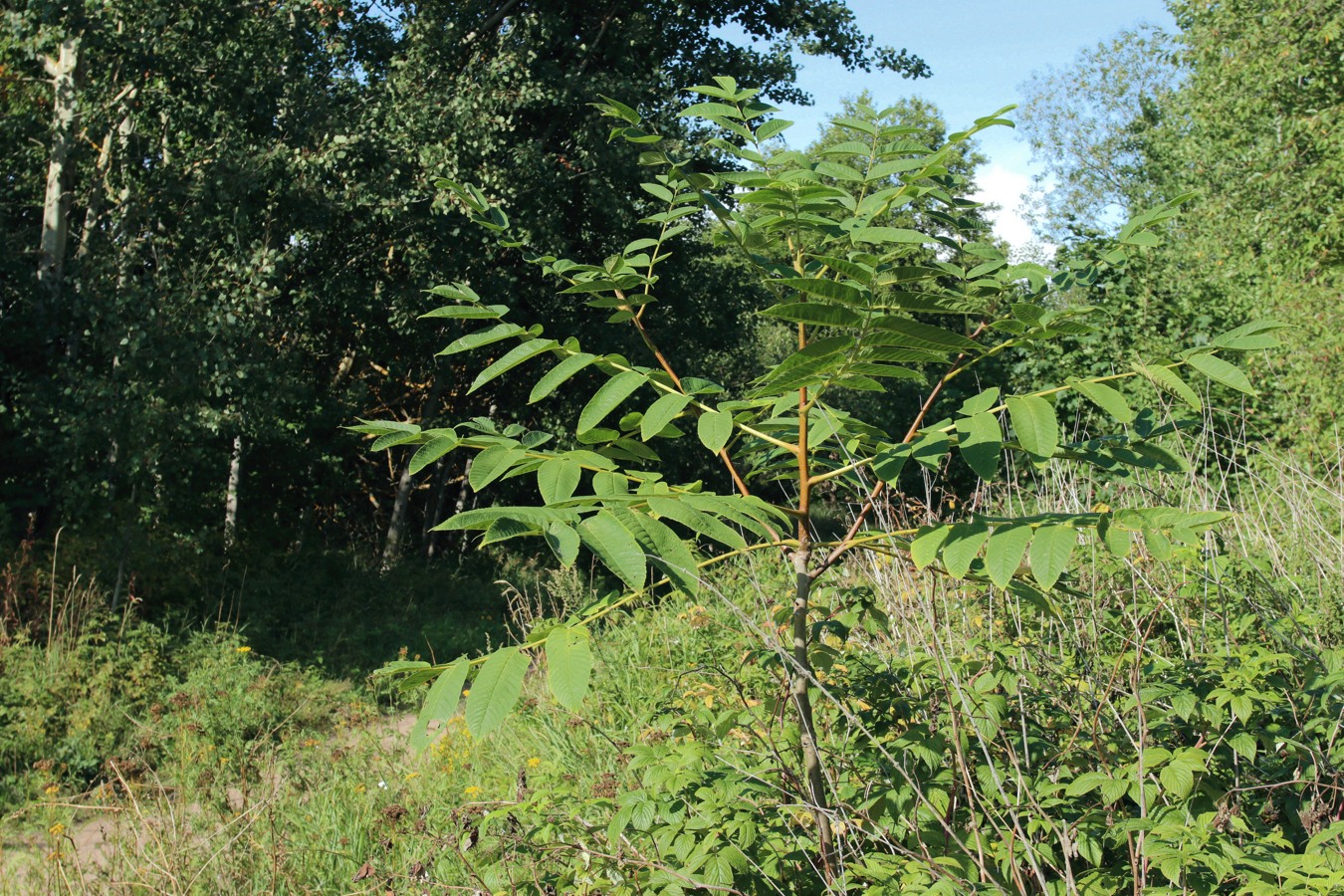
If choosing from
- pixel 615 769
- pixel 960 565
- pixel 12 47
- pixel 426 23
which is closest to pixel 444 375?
pixel 426 23

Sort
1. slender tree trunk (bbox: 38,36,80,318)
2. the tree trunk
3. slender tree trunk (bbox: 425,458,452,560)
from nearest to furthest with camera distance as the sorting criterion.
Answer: the tree trunk
slender tree trunk (bbox: 38,36,80,318)
slender tree trunk (bbox: 425,458,452,560)

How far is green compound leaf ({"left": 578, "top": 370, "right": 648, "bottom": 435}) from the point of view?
6.54 ft

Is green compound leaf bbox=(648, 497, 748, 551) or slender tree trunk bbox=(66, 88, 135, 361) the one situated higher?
slender tree trunk bbox=(66, 88, 135, 361)

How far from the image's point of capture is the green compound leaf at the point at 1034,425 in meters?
1.73

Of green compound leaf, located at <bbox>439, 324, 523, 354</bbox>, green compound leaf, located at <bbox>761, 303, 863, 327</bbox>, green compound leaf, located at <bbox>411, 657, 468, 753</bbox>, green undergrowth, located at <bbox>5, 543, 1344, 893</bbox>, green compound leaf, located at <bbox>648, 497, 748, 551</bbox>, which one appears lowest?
green undergrowth, located at <bbox>5, 543, 1344, 893</bbox>

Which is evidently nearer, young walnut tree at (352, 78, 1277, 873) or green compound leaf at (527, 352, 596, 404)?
young walnut tree at (352, 78, 1277, 873)

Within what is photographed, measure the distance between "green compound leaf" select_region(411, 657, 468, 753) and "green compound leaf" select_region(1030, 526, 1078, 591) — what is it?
895mm

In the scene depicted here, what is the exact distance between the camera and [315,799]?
4.41m

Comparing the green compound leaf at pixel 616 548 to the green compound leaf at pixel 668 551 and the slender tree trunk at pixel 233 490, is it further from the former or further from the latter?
the slender tree trunk at pixel 233 490

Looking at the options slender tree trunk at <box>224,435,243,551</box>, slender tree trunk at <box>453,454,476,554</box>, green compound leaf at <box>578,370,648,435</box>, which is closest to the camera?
green compound leaf at <box>578,370,648,435</box>

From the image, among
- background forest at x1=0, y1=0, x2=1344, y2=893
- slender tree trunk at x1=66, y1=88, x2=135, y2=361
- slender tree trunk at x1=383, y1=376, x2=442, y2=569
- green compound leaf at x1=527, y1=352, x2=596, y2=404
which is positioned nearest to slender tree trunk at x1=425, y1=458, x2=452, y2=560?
background forest at x1=0, y1=0, x2=1344, y2=893

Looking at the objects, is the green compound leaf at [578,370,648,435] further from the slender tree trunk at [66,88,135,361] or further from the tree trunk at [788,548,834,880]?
the slender tree trunk at [66,88,135,361]

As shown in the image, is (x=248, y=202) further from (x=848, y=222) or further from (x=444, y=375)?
(x=848, y=222)

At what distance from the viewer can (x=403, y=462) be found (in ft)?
40.8
